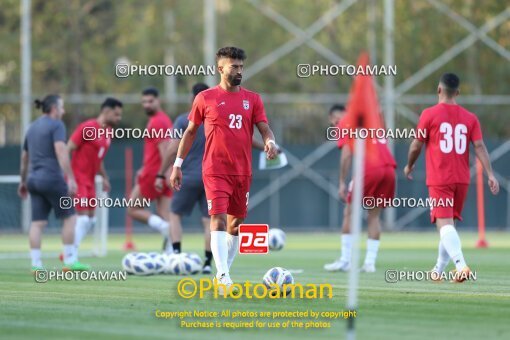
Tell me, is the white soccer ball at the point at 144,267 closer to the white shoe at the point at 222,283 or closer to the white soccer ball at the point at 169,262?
the white soccer ball at the point at 169,262

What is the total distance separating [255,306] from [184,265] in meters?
4.49

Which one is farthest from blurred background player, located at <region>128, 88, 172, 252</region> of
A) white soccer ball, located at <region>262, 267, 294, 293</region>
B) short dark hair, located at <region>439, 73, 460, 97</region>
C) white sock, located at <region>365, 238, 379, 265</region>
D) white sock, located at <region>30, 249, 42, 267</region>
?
white soccer ball, located at <region>262, 267, 294, 293</region>

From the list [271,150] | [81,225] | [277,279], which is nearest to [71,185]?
[81,225]

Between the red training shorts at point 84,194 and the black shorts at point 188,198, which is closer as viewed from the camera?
the black shorts at point 188,198

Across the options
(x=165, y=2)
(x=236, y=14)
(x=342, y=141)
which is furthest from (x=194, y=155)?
(x=236, y=14)

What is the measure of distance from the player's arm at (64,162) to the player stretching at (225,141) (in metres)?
3.80

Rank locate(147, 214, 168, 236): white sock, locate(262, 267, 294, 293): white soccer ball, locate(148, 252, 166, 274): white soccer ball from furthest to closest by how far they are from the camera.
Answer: locate(147, 214, 168, 236): white sock → locate(148, 252, 166, 274): white soccer ball → locate(262, 267, 294, 293): white soccer ball

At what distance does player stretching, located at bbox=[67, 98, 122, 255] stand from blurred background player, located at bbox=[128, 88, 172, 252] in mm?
550

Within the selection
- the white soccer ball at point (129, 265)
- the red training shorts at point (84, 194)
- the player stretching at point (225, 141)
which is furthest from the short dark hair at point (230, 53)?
the red training shorts at point (84, 194)

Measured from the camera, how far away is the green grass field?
9.07 metres

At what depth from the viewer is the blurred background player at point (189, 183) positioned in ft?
51.9

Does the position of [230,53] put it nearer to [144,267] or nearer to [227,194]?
[227,194]

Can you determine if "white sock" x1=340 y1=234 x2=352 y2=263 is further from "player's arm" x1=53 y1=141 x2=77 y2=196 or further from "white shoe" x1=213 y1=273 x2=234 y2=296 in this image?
"white shoe" x1=213 y1=273 x2=234 y2=296

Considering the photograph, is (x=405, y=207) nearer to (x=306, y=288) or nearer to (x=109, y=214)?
(x=109, y=214)
